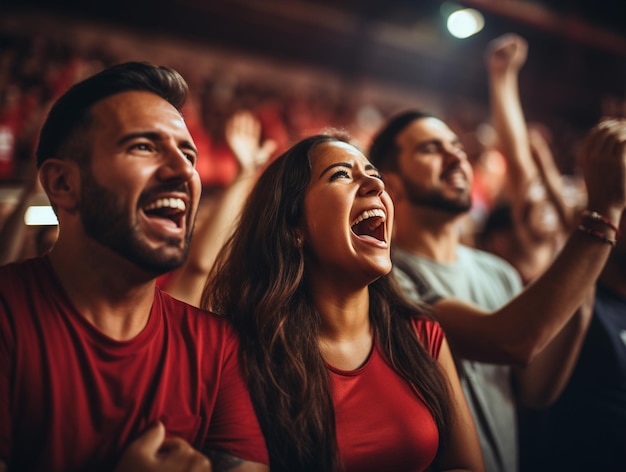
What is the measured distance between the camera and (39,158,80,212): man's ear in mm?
1063

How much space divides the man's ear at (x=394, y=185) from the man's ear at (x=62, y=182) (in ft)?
4.45

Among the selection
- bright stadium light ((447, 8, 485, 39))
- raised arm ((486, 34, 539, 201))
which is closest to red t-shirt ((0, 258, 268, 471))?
raised arm ((486, 34, 539, 201))

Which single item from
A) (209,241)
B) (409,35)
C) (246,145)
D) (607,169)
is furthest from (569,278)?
(409,35)

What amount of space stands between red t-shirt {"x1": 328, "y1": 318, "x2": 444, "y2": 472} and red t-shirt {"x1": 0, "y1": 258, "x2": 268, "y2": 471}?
23 centimetres

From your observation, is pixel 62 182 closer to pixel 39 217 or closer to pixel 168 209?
pixel 168 209

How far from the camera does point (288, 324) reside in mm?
1301

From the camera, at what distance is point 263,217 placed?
1.45m

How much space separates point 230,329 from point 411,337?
546mm

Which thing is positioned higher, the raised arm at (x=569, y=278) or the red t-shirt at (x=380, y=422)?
the raised arm at (x=569, y=278)

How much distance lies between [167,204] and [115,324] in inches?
11.5

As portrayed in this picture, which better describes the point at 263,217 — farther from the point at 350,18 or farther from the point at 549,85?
the point at 549,85

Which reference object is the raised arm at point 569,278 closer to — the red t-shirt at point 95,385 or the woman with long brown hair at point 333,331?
the woman with long brown hair at point 333,331

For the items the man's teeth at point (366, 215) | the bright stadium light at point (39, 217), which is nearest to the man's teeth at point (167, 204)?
the man's teeth at point (366, 215)

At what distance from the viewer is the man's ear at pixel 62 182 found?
3.49 feet
